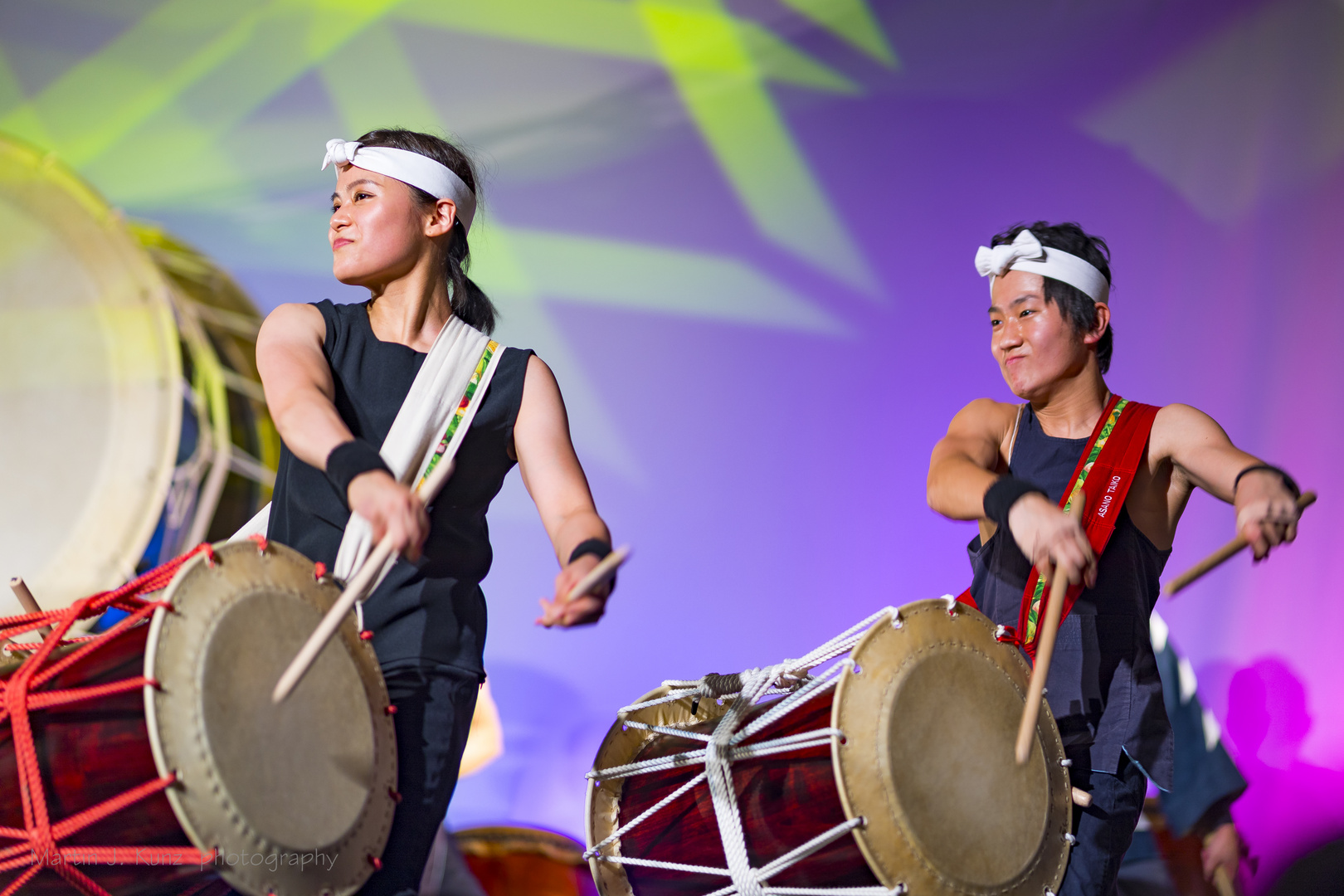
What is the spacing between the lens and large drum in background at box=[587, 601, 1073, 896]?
1.49 metres

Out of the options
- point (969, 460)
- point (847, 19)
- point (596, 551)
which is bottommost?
point (596, 551)

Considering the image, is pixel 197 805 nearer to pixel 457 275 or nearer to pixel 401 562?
pixel 401 562

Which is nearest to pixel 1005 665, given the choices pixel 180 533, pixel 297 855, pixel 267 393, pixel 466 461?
pixel 466 461

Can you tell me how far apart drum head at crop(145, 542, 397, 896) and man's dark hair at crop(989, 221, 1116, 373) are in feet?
4.77

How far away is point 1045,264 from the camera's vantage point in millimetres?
2174

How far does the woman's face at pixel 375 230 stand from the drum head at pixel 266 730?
52cm

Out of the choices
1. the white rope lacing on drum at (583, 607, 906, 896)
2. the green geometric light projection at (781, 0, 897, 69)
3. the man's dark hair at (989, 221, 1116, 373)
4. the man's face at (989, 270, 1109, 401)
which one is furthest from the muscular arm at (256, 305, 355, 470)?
the green geometric light projection at (781, 0, 897, 69)

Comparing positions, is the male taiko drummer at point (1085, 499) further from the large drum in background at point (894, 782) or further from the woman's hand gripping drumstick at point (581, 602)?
the woman's hand gripping drumstick at point (581, 602)

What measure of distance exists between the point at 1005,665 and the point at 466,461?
2.83ft

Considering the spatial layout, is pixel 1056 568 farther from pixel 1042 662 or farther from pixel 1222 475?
pixel 1222 475

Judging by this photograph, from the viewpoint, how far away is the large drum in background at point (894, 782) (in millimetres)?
1492

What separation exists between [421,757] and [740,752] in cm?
48

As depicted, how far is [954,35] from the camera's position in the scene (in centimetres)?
396

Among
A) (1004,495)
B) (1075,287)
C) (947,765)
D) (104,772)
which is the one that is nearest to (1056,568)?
(1004,495)
